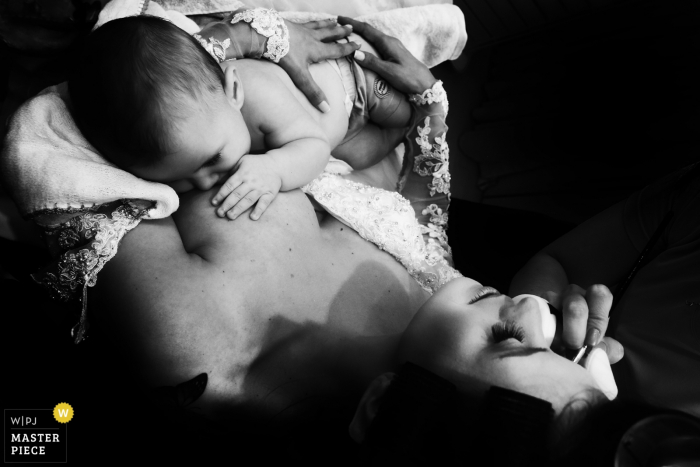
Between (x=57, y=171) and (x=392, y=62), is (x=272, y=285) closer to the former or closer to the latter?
(x=57, y=171)

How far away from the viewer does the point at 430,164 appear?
4.35 ft

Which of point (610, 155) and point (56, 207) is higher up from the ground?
point (56, 207)

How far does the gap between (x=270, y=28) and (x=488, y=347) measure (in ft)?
2.79

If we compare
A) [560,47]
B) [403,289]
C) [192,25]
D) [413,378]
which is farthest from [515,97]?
[413,378]

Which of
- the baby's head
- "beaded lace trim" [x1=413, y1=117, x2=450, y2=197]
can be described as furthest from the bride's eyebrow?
"beaded lace trim" [x1=413, y1=117, x2=450, y2=197]

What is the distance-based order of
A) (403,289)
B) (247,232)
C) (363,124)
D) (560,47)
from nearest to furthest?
(247,232) → (403,289) → (363,124) → (560,47)

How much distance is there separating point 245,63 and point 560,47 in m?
1.14

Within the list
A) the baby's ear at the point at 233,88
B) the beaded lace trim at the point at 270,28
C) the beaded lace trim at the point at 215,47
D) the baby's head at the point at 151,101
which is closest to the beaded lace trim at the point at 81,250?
the baby's head at the point at 151,101

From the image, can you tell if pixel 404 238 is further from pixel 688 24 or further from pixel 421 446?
pixel 688 24

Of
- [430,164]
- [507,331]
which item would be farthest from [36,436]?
[430,164]

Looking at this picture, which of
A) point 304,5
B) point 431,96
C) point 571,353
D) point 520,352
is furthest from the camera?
point 304,5

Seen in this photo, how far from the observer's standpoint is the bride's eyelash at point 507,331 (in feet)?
2.15

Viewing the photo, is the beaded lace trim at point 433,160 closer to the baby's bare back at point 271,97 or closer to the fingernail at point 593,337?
the baby's bare back at point 271,97

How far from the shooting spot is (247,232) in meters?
0.87
